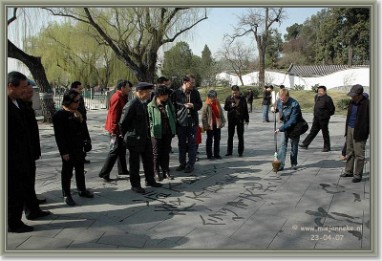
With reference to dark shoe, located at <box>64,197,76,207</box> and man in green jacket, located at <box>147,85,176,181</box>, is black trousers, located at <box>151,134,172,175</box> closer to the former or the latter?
man in green jacket, located at <box>147,85,176,181</box>

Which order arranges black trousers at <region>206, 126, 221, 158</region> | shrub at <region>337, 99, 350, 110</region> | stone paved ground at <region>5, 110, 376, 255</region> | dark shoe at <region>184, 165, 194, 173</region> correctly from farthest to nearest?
1. shrub at <region>337, 99, 350, 110</region>
2. black trousers at <region>206, 126, 221, 158</region>
3. dark shoe at <region>184, 165, 194, 173</region>
4. stone paved ground at <region>5, 110, 376, 255</region>

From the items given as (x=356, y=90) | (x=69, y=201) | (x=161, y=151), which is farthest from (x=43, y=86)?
(x=356, y=90)

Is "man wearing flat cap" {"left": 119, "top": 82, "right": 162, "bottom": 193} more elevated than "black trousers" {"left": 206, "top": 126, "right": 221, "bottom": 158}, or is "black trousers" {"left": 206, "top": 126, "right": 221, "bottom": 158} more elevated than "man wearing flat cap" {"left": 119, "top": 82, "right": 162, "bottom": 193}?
"man wearing flat cap" {"left": 119, "top": 82, "right": 162, "bottom": 193}

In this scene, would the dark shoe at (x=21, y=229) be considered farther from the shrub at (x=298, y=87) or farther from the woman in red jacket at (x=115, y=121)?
the shrub at (x=298, y=87)

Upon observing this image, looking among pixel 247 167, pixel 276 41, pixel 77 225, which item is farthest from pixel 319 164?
pixel 77 225

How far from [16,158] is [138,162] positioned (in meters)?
1.69

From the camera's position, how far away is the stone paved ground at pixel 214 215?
3189 mm

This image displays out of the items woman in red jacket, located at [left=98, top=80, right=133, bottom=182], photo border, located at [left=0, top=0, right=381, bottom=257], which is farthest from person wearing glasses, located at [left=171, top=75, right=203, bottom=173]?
photo border, located at [left=0, top=0, right=381, bottom=257]

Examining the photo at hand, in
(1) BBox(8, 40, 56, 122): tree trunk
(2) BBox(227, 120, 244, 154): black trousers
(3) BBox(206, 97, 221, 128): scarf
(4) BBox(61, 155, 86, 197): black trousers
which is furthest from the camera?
(1) BBox(8, 40, 56, 122): tree trunk

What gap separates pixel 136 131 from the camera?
15.1 feet

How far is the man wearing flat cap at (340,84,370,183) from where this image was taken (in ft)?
15.2

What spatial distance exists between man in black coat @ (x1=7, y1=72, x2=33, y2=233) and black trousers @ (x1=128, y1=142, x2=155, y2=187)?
57.1 inches

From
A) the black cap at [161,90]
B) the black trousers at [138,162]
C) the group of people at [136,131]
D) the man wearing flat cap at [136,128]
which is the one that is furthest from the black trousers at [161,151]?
the black cap at [161,90]

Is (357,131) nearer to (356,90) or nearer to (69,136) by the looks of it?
(356,90)
